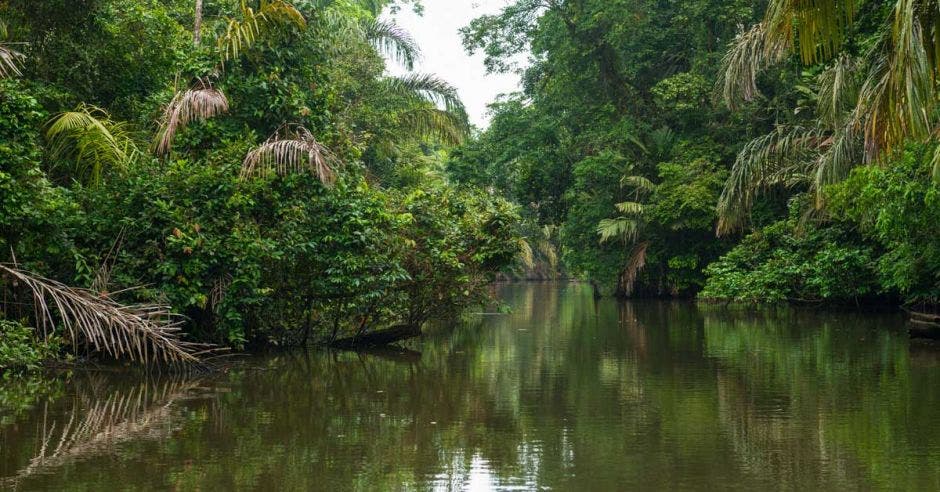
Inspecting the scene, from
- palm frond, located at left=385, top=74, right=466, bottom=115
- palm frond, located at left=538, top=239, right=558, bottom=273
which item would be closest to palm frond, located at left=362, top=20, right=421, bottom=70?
palm frond, located at left=385, top=74, right=466, bottom=115

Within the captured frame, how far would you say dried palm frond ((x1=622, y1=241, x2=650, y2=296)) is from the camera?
112ft

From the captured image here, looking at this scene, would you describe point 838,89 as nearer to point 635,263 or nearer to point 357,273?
point 357,273

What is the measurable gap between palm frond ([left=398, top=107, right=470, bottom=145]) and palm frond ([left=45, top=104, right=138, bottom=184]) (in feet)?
48.5

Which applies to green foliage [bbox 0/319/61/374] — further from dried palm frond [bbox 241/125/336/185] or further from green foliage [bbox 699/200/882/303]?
green foliage [bbox 699/200/882/303]

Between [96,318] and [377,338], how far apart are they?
5.90 metres

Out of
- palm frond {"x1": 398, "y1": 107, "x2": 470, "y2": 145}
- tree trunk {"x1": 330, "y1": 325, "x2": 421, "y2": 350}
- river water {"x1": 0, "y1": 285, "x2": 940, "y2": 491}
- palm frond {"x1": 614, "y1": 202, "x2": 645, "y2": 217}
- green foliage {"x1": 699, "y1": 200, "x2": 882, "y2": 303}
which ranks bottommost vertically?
river water {"x1": 0, "y1": 285, "x2": 940, "y2": 491}

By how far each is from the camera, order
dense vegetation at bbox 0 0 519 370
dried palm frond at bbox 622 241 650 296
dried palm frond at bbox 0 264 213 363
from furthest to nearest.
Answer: dried palm frond at bbox 622 241 650 296
dense vegetation at bbox 0 0 519 370
dried palm frond at bbox 0 264 213 363

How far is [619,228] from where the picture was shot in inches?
1316

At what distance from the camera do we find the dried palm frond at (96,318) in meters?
11.8

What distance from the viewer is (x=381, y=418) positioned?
8.96 m

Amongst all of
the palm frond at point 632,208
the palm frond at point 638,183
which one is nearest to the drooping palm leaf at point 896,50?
the palm frond at point 632,208

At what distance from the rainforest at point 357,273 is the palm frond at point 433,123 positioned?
209 cm

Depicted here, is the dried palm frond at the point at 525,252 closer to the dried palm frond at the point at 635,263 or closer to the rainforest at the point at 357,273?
the rainforest at the point at 357,273

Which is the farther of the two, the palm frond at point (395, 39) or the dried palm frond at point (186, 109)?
the palm frond at point (395, 39)
